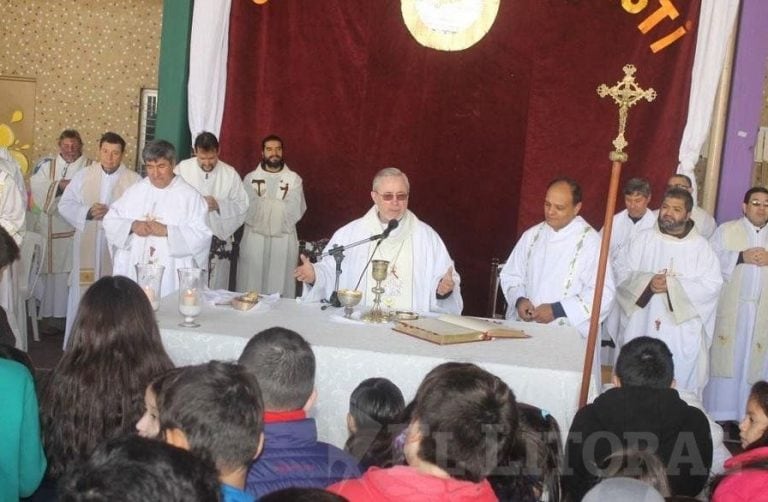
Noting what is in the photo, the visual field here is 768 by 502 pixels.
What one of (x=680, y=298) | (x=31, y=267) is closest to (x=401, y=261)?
(x=680, y=298)

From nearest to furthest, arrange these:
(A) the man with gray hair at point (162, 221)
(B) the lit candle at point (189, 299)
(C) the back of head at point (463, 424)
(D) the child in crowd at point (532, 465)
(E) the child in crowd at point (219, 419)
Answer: (E) the child in crowd at point (219, 419) → (C) the back of head at point (463, 424) → (D) the child in crowd at point (532, 465) → (B) the lit candle at point (189, 299) → (A) the man with gray hair at point (162, 221)

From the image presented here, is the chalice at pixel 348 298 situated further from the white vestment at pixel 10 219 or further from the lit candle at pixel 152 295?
the white vestment at pixel 10 219

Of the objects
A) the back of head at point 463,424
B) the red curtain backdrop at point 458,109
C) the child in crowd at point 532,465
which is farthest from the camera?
the red curtain backdrop at point 458,109

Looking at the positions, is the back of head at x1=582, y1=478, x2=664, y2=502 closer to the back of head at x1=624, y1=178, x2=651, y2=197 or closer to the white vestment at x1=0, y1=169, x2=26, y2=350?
the white vestment at x1=0, y1=169, x2=26, y2=350

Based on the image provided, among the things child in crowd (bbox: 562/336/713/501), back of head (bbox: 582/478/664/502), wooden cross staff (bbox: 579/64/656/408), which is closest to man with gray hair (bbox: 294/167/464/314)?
wooden cross staff (bbox: 579/64/656/408)

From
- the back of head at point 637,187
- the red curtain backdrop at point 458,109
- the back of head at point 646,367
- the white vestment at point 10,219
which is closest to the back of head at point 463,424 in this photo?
the back of head at point 646,367

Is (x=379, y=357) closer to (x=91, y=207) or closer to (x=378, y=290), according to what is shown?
(x=378, y=290)

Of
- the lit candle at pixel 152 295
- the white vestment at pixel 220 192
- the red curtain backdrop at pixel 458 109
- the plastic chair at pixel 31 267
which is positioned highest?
the red curtain backdrop at pixel 458 109

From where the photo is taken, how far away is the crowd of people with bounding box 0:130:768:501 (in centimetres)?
219

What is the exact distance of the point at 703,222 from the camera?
8039 mm

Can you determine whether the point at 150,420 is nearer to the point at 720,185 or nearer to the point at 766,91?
the point at 720,185

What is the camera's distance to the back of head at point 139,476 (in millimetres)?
1461

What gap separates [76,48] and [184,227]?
538cm

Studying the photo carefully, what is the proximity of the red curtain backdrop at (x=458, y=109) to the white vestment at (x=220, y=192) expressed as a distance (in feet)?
1.53
